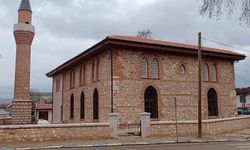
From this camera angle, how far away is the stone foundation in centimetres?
2523

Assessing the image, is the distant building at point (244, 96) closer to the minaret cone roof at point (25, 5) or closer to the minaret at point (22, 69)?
the minaret at point (22, 69)

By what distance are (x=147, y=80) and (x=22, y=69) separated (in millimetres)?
10842

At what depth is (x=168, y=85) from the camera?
74.9 ft

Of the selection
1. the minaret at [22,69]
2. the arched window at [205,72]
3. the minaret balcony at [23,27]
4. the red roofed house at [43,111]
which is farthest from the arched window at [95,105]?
the red roofed house at [43,111]

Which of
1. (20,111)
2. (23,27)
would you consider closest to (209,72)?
(20,111)

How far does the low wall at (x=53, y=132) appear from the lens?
15.4m

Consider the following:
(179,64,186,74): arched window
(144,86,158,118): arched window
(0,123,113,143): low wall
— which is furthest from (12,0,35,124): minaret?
(179,64,186,74): arched window

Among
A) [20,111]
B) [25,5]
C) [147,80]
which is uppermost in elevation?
[25,5]

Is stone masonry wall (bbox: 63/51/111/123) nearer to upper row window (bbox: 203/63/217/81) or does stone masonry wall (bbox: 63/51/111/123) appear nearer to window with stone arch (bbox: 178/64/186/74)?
window with stone arch (bbox: 178/64/186/74)

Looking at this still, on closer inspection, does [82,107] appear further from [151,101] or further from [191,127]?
[191,127]

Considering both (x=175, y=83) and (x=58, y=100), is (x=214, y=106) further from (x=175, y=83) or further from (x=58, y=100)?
(x=58, y=100)

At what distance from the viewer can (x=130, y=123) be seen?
808 inches

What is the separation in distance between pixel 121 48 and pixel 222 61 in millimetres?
10136

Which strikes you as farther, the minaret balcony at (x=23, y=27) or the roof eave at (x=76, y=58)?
the minaret balcony at (x=23, y=27)
